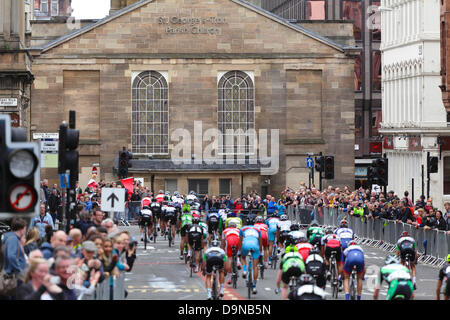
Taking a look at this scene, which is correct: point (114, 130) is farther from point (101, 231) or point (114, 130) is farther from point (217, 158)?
point (101, 231)

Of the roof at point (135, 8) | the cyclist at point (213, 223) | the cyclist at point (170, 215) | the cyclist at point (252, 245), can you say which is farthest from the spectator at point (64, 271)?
the roof at point (135, 8)

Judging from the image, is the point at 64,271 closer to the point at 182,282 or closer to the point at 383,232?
the point at 182,282

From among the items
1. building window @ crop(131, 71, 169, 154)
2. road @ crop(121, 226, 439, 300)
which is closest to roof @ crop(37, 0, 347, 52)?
building window @ crop(131, 71, 169, 154)

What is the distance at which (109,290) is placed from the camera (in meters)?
19.2

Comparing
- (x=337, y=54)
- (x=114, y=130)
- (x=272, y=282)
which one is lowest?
(x=272, y=282)

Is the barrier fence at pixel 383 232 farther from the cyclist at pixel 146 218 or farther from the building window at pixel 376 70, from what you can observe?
the building window at pixel 376 70

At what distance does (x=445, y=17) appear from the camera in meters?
47.9

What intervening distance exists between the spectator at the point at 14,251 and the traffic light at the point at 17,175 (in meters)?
6.68

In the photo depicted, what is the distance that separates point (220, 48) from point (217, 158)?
20.4ft

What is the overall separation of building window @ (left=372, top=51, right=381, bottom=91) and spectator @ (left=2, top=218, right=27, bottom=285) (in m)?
80.4

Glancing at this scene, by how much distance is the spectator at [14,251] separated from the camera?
59.2 ft

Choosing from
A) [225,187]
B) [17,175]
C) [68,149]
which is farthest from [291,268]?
[225,187]

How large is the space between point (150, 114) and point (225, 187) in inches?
235
